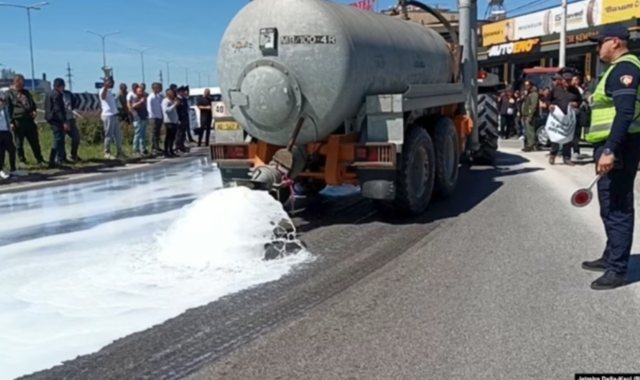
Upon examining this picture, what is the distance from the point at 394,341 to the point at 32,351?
2354 millimetres

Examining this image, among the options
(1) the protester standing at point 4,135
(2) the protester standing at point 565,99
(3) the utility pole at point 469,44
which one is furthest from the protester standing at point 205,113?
(2) the protester standing at point 565,99

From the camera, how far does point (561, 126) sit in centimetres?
1299

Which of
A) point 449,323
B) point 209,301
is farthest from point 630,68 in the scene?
point 209,301

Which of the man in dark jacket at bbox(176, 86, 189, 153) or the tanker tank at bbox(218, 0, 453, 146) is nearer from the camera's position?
the tanker tank at bbox(218, 0, 453, 146)

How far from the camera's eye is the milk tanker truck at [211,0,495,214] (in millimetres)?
7070

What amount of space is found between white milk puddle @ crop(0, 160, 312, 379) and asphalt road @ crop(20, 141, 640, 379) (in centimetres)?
28

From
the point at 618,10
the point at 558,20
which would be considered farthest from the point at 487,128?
the point at 558,20

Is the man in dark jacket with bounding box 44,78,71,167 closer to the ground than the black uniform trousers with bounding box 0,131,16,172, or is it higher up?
higher up

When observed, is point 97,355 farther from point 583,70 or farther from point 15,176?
point 583,70

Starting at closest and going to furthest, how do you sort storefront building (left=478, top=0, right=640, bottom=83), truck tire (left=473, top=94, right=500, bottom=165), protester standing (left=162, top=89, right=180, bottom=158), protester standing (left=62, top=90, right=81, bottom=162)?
truck tire (left=473, top=94, right=500, bottom=165), protester standing (left=62, top=90, right=81, bottom=162), protester standing (left=162, top=89, right=180, bottom=158), storefront building (left=478, top=0, right=640, bottom=83)

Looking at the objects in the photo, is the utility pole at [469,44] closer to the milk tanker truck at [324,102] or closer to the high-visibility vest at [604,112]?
the milk tanker truck at [324,102]

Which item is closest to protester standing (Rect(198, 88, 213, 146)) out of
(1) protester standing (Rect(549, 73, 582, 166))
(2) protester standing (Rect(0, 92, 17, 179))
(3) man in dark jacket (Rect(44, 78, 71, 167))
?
(3) man in dark jacket (Rect(44, 78, 71, 167))

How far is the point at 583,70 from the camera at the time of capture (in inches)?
1271

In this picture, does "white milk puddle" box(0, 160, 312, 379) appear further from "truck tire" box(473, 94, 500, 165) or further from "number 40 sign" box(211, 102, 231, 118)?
"truck tire" box(473, 94, 500, 165)
